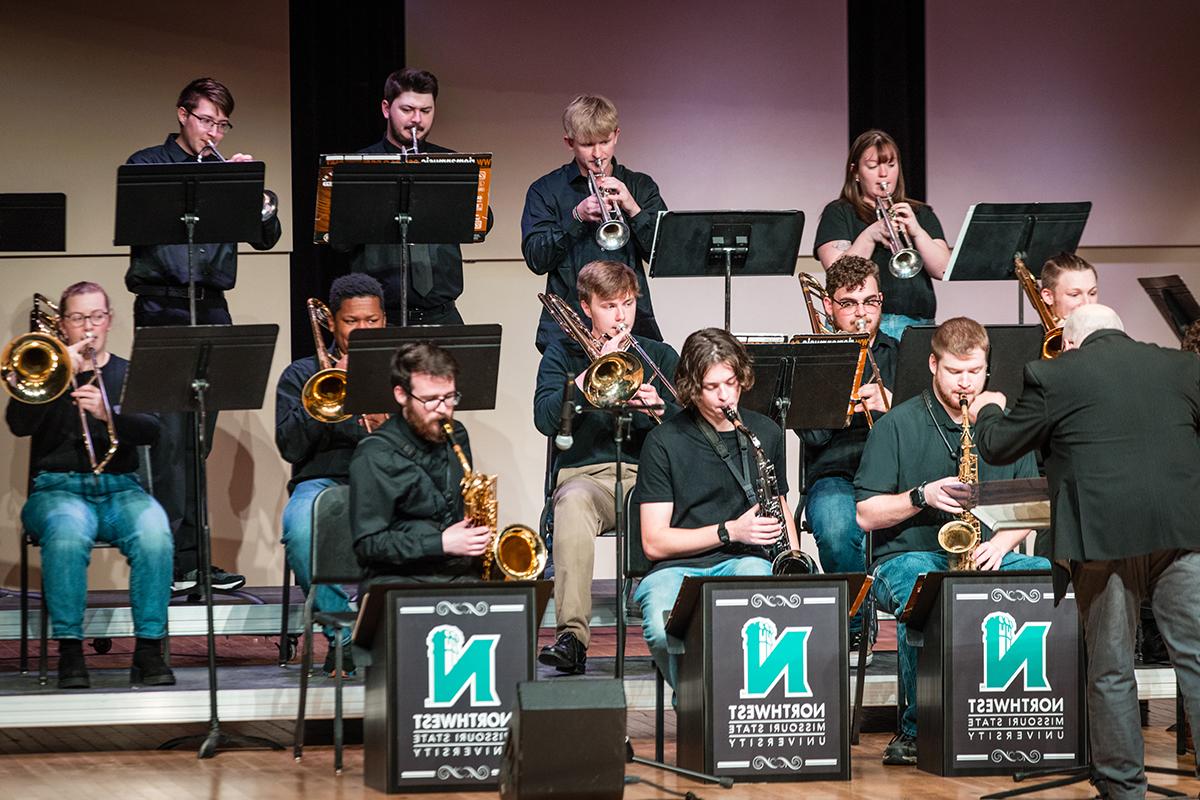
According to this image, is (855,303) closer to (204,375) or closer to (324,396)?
(324,396)

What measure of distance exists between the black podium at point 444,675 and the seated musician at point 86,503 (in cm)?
108

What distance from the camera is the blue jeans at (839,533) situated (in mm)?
6055

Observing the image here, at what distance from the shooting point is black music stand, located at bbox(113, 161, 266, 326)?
569cm

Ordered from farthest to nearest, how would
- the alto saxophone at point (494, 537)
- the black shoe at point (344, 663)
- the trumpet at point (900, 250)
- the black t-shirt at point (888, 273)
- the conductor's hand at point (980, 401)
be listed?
1. the black t-shirt at point (888, 273)
2. the trumpet at point (900, 250)
3. the black shoe at point (344, 663)
4. the conductor's hand at point (980, 401)
5. the alto saxophone at point (494, 537)

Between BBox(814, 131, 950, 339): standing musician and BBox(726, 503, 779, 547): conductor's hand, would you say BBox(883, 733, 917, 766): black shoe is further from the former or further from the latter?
BBox(814, 131, 950, 339): standing musician

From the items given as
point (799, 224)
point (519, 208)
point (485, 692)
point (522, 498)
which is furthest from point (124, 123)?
point (485, 692)

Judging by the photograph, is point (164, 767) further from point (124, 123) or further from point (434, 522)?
point (124, 123)

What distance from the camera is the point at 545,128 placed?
28.8 feet

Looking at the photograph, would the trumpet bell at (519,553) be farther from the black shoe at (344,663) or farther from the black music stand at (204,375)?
the black music stand at (204,375)

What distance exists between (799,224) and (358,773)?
2.48m

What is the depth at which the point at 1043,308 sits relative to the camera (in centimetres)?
659

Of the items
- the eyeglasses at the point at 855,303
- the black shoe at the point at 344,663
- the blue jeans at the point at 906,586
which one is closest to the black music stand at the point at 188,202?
the black shoe at the point at 344,663

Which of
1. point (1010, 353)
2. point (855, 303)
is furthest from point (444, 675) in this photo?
point (1010, 353)

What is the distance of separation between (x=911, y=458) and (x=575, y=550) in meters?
1.14
